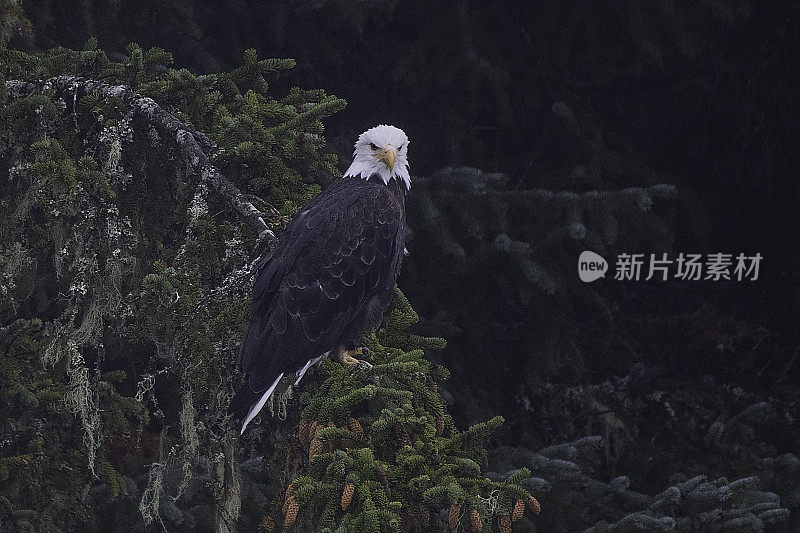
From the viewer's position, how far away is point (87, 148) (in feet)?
11.6

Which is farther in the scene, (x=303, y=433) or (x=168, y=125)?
(x=168, y=125)

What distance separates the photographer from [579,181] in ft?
18.6

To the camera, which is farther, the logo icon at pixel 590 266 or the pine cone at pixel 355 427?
the logo icon at pixel 590 266

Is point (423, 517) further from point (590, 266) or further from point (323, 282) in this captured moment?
point (590, 266)

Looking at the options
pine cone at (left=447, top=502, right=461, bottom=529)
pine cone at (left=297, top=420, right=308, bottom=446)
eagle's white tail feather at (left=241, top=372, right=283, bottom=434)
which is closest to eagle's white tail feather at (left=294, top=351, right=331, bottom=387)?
eagle's white tail feather at (left=241, top=372, right=283, bottom=434)

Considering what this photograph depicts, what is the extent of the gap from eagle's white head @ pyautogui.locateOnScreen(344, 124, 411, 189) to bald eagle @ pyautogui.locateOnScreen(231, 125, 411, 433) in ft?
0.07

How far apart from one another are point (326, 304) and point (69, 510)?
148cm

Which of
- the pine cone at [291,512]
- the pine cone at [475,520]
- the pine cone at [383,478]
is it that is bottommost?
the pine cone at [291,512]

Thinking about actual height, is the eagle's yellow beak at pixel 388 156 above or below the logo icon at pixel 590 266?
below

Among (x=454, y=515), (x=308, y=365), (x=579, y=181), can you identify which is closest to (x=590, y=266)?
(x=579, y=181)

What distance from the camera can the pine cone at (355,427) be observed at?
2877mm

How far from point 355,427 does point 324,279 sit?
3.07 ft

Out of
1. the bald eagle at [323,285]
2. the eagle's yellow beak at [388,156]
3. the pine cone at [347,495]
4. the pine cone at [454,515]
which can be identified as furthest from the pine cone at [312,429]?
the eagle's yellow beak at [388,156]

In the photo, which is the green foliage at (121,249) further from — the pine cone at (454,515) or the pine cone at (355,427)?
the pine cone at (454,515)
